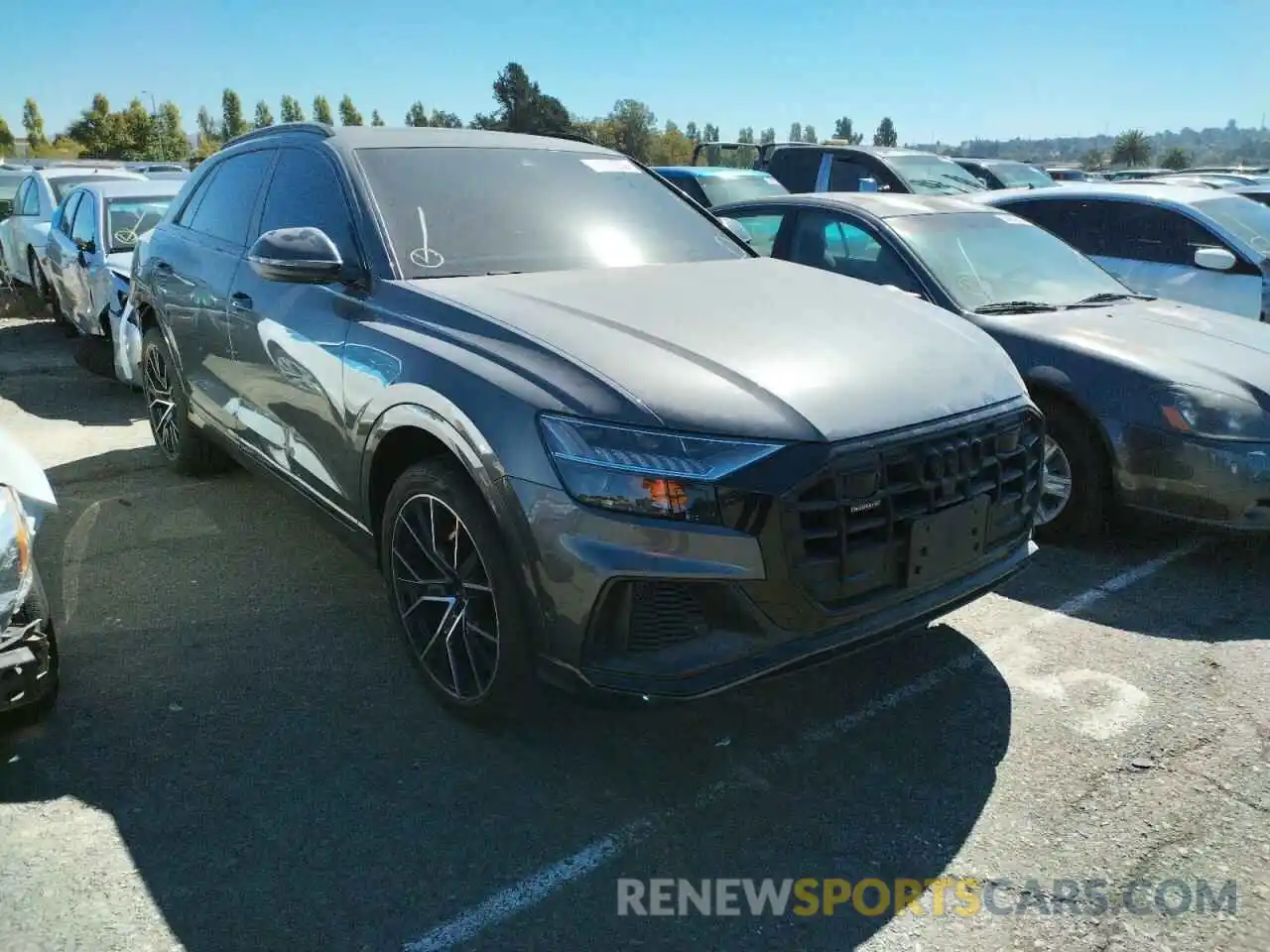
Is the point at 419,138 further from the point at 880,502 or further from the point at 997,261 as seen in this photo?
the point at 997,261

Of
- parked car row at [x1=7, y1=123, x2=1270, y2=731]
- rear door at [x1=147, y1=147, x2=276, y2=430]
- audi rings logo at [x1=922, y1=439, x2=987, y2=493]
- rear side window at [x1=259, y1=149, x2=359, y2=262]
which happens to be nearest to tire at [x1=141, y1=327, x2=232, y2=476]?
parked car row at [x1=7, y1=123, x2=1270, y2=731]

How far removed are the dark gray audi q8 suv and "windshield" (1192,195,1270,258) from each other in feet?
17.2

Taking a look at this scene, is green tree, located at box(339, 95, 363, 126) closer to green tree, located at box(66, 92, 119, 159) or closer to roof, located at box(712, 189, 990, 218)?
green tree, located at box(66, 92, 119, 159)

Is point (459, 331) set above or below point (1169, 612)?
above

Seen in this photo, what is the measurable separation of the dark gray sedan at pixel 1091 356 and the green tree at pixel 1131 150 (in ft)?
257

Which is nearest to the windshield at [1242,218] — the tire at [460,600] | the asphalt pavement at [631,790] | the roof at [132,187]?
the asphalt pavement at [631,790]

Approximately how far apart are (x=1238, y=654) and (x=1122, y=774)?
1.13m

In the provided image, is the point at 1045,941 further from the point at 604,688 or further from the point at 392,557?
the point at 392,557

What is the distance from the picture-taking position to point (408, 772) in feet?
9.48

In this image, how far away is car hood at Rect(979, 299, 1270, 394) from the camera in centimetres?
433

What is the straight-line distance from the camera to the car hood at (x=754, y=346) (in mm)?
2535

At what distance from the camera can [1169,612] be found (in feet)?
13.2

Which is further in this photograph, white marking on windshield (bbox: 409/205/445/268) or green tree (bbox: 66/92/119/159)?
green tree (bbox: 66/92/119/159)

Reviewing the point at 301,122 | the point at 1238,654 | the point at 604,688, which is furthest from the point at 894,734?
the point at 301,122
